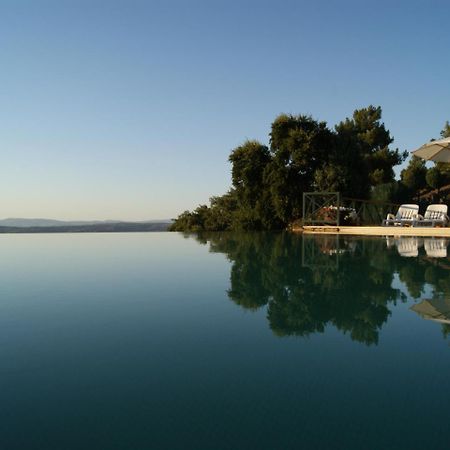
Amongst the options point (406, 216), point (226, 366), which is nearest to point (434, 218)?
point (406, 216)

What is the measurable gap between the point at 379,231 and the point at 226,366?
14.3 meters

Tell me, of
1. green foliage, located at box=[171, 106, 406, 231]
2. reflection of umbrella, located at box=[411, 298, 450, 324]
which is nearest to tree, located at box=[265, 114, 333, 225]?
green foliage, located at box=[171, 106, 406, 231]

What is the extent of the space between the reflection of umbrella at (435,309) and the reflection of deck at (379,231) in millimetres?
10840

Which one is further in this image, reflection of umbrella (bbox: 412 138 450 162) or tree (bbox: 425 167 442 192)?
tree (bbox: 425 167 442 192)

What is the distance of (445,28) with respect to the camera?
13672mm

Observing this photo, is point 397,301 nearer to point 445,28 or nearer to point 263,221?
point 445,28

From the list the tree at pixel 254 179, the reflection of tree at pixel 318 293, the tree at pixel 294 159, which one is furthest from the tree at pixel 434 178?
the reflection of tree at pixel 318 293

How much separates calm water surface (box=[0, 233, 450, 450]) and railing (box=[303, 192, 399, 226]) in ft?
41.2

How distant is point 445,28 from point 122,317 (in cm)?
1559

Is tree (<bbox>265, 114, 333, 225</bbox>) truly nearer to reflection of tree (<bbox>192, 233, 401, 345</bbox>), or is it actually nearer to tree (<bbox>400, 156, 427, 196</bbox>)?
tree (<bbox>400, 156, 427, 196</bbox>)

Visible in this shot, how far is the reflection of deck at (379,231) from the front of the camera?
45.4 ft

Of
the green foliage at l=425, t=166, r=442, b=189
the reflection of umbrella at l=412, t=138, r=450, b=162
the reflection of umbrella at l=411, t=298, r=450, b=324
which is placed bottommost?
the reflection of umbrella at l=411, t=298, r=450, b=324

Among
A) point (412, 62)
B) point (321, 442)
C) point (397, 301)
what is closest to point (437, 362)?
point (321, 442)

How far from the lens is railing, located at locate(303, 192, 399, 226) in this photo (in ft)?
58.1
